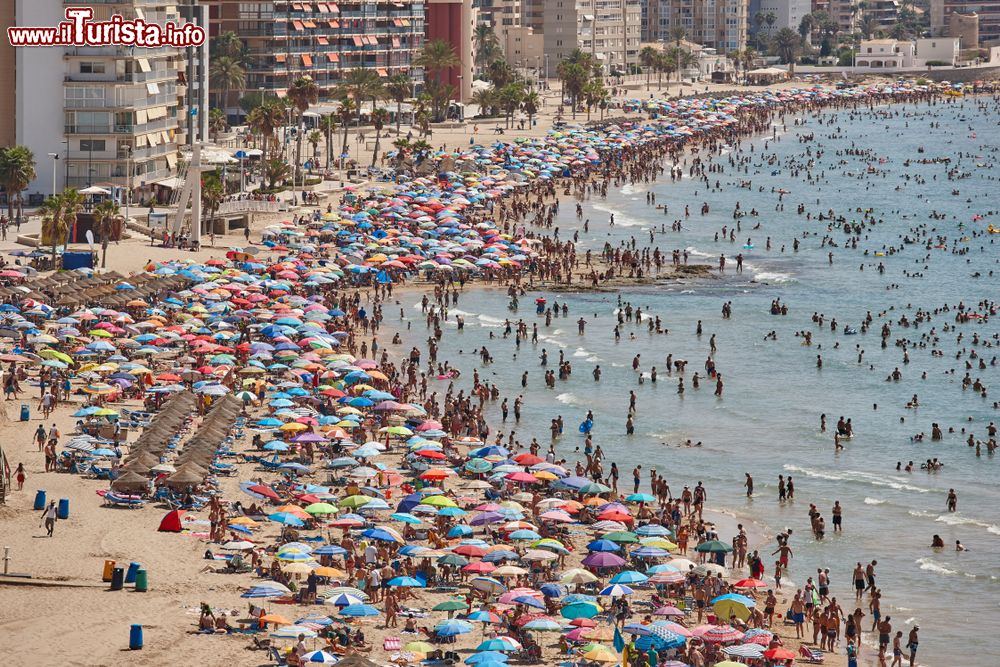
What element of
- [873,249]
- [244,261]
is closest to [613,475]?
[244,261]

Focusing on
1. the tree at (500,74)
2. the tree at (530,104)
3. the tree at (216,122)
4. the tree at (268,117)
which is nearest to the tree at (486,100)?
the tree at (500,74)

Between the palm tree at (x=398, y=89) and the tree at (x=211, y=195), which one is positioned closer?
the tree at (x=211, y=195)

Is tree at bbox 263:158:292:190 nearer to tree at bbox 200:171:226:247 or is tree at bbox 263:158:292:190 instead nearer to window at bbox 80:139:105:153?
tree at bbox 200:171:226:247

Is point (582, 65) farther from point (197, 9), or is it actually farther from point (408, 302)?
point (408, 302)

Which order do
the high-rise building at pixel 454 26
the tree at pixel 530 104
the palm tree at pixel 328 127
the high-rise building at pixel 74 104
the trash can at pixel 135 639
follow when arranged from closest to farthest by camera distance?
1. the trash can at pixel 135 639
2. the high-rise building at pixel 74 104
3. the palm tree at pixel 328 127
4. the tree at pixel 530 104
5. the high-rise building at pixel 454 26

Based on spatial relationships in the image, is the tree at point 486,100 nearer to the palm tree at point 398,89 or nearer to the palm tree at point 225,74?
the palm tree at point 398,89

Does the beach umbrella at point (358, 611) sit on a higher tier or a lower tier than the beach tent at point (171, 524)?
lower

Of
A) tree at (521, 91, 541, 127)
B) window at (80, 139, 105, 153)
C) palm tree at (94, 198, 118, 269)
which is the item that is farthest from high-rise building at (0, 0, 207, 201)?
tree at (521, 91, 541, 127)
